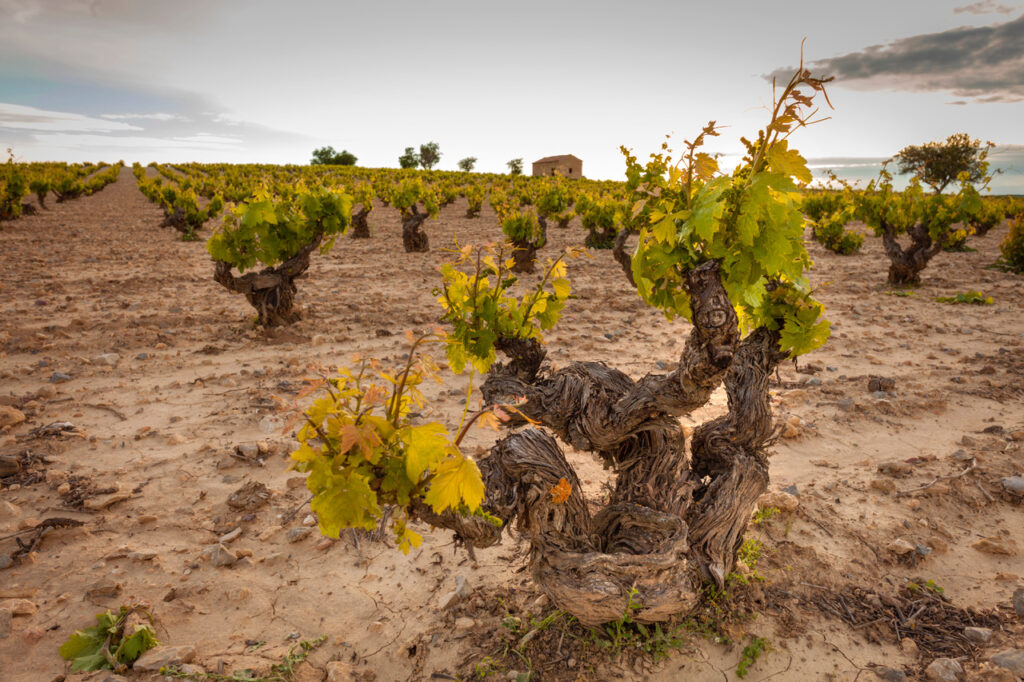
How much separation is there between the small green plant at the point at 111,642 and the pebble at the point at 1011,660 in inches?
196

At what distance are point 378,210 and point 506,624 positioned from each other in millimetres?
29523

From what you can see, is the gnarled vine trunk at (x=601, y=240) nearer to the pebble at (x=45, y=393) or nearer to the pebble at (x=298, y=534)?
the pebble at (x=45, y=393)

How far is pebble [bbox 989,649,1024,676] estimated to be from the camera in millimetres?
2852

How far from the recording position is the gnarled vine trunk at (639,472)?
2668 mm

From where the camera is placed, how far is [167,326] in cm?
894

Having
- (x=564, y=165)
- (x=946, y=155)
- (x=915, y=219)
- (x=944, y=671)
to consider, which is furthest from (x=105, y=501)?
(x=564, y=165)

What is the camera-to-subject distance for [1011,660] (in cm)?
290

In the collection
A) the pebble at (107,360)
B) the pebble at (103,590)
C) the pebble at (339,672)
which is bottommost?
the pebble at (339,672)

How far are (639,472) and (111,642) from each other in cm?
348

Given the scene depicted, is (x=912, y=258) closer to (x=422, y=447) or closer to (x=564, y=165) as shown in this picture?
(x=422, y=447)

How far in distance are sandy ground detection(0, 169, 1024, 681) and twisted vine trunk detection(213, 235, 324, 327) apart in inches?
15.8

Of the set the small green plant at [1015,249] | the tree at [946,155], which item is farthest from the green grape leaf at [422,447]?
the tree at [946,155]

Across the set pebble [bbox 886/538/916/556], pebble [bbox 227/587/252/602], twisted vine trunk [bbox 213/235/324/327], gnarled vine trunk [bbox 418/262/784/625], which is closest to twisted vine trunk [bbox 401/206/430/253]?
twisted vine trunk [bbox 213/235/324/327]

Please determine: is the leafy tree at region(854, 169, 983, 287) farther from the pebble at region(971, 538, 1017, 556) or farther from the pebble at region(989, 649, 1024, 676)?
the pebble at region(989, 649, 1024, 676)
